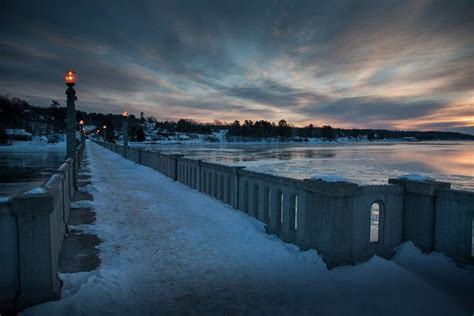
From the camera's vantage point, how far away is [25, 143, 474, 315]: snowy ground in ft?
13.9

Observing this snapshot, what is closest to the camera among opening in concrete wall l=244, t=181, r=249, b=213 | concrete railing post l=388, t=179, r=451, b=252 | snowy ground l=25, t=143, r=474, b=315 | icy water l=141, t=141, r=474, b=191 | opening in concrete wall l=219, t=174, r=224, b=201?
snowy ground l=25, t=143, r=474, b=315

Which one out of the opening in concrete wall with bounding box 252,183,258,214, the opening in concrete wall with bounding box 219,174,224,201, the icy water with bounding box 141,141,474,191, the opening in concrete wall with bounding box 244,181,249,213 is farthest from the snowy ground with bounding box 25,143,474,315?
the icy water with bounding box 141,141,474,191

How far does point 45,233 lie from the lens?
13.9 ft

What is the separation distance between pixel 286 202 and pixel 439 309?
299cm

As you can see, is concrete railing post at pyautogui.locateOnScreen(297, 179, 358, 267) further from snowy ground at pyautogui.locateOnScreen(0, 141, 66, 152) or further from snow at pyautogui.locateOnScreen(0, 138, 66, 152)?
snowy ground at pyautogui.locateOnScreen(0, 141, 66, 152)

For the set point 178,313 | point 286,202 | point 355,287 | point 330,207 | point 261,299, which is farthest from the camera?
point 286,202

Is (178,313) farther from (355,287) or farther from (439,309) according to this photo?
(439,309)

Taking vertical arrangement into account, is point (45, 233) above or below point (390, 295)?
above

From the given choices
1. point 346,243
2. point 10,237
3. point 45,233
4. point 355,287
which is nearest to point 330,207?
point 346,243

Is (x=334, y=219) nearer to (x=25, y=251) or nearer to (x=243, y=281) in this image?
(x=243, y=281)

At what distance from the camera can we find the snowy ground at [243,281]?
167 inches

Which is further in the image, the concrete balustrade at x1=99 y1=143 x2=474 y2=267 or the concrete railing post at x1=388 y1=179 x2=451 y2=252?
the concrete railing post at x1=388 y1=179 x2=451 y2=252

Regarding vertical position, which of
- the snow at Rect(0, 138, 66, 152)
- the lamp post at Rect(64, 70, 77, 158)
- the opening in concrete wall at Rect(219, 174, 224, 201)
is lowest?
the snow at Rect(0, 138, 66, 152)

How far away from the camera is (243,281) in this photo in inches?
196
